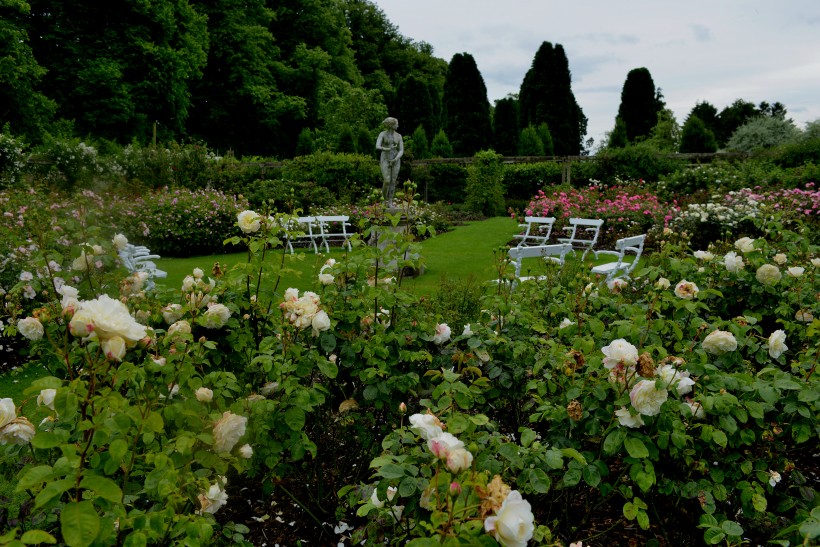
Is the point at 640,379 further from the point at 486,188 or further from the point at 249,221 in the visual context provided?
the point at 486,188

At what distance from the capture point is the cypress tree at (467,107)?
73.3ft

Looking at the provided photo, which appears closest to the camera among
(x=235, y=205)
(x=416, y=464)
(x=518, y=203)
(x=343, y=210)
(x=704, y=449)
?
(x=416, y=464)

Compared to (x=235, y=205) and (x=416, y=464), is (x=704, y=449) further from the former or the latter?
(x=235, y=205)

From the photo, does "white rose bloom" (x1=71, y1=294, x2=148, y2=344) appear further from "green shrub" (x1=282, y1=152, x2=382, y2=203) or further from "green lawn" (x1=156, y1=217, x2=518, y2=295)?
"green shrub" (x1=282, y1=152, x2=382, y2=203)

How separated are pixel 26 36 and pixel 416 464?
847 inches

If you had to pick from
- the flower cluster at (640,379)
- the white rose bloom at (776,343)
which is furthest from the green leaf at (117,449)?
the white rose bloom at (776,343)

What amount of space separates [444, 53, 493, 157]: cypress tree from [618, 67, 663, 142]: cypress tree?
22.1ft

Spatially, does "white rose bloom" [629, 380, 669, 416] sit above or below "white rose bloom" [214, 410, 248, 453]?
above

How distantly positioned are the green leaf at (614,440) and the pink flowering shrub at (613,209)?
31.7ft

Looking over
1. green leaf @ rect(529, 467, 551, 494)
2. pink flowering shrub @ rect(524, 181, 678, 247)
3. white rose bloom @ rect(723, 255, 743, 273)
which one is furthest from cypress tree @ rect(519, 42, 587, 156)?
green leaf @ rect(529, 467, 551, 494)

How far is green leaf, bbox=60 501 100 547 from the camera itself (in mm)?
916

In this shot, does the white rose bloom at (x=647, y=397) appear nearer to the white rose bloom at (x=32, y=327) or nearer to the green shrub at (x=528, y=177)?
the white rose bloom at (x=32, y=327)

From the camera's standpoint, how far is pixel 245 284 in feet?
7.73

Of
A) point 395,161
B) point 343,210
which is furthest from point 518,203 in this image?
point 395,161
